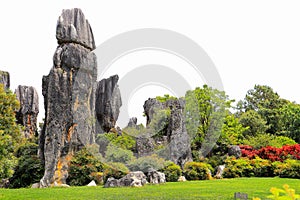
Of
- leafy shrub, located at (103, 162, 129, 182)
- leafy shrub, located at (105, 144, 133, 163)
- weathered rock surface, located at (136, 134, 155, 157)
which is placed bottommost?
leafy shrub, located at (103, 162, 129, 182)

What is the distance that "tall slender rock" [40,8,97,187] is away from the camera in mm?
18312

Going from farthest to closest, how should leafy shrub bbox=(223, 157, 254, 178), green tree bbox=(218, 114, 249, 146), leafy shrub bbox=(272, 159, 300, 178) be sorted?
green tree bbox=(218, 114, 249, 146), leafy shrub bbox=(223, 157, 254, 178), leafy shrub bbox=(272, 159, 300, 178)

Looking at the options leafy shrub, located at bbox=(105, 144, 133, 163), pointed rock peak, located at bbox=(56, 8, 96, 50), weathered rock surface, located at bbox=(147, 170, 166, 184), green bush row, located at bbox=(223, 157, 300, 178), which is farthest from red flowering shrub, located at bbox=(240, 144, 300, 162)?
pointed rock peak, located at bbox=(56, 8, 96, 50)

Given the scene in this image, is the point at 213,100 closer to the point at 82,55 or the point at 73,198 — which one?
the point at 82,55

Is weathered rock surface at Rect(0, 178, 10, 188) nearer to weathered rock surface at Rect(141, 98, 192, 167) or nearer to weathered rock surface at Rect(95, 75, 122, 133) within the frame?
weathered rock surface at Rect(141, 98, 192, 167)

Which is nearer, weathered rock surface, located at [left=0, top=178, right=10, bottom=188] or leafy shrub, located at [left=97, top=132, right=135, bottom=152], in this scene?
weathered rock surface, located at [left=0, top=178, right=10, bottom=188]

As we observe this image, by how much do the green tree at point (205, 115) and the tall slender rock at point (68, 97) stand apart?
30.7 feet

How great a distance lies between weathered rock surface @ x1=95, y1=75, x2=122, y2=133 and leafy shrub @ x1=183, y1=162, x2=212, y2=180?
13.9m

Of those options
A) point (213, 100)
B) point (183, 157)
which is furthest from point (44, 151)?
point (213, 100)

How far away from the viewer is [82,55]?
19.5m

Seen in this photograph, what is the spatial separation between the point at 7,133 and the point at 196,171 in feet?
35.7

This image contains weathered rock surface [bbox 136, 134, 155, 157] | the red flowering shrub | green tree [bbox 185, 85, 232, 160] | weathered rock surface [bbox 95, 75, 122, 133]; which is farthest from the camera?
weathered rock surface [bbox 95, 75, 122, 133]

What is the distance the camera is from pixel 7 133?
467 inches

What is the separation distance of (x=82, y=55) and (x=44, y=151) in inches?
225
